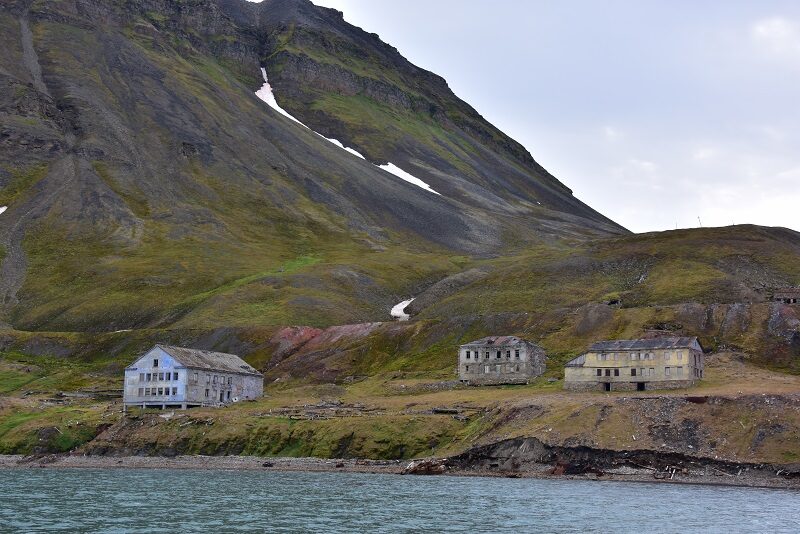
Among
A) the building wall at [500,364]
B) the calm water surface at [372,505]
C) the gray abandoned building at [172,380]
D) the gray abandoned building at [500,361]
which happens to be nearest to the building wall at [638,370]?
the building wall at [500,364]

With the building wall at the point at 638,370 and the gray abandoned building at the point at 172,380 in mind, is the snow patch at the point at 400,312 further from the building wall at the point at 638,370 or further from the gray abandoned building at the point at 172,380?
the building wall at the point at 638,370

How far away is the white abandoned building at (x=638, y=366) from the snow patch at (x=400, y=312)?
210 ft

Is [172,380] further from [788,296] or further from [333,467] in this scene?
[788,296]

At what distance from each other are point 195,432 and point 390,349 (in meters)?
48.5

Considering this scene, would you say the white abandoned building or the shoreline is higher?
the white abandoned building

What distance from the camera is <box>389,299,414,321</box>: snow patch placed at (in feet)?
595

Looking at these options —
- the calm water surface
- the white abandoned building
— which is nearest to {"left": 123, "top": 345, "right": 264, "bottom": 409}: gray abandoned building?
the calm water surface

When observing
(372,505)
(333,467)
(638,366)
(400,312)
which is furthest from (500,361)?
(372,505)

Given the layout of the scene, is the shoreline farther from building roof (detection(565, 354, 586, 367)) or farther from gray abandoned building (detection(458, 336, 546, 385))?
gray abandoned building (detection(458, 336, 546, 385))

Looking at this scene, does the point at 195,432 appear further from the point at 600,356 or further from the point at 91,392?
the point at 600,356

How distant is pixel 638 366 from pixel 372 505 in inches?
2126

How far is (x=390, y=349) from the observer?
151 m

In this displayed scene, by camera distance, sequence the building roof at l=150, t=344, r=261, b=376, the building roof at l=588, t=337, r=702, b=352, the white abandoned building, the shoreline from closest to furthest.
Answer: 1. the shoreline
2. the white abandoned building
3. the building roof at l=588, t=337, r=702, b=352
4. the building roof at l=150, t=344, r=261, b=376

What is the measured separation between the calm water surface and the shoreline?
2729mm
